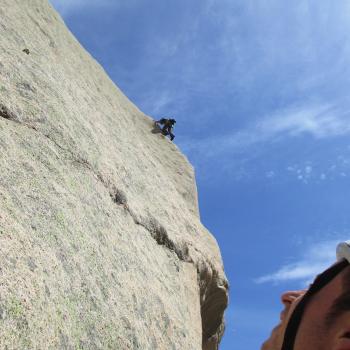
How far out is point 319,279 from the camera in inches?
83.4

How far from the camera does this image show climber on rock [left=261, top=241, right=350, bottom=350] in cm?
188

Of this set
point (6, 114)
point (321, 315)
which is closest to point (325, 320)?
point (321, 315)

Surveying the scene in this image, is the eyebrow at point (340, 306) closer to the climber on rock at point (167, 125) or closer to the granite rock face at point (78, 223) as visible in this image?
the granite rock face at point (78, 223)

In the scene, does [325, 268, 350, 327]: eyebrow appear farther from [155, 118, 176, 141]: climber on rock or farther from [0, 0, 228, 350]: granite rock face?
[155, 118, 176, 141]: climber on rock

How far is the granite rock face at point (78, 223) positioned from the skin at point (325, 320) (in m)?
2.43

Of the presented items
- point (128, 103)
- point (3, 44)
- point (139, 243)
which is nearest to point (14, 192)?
point (139, 243)

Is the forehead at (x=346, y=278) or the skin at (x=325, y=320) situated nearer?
the skin at (x=325, y=320)

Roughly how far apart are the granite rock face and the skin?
7.96 feet

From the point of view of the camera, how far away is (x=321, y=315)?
1.96 metres

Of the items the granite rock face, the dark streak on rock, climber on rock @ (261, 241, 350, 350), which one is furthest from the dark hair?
the dark streak on rock

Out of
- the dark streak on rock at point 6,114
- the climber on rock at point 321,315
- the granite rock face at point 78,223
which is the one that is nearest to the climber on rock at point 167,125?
the granite rock face at point 78,223

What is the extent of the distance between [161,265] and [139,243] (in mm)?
733

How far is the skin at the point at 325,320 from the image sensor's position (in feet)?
6.13

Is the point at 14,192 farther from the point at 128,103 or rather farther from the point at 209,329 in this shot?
the point at 128,103
